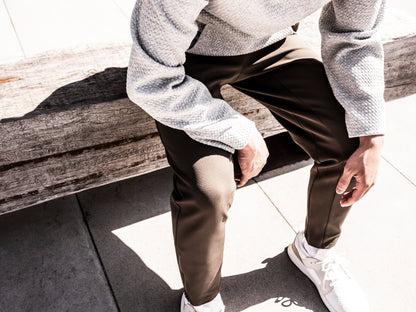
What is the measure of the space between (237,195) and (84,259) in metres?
0.81

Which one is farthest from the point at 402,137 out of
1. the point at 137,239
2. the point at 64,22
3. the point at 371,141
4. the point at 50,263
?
the point at 64,22

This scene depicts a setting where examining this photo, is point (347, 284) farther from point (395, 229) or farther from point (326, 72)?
point (326, 72)

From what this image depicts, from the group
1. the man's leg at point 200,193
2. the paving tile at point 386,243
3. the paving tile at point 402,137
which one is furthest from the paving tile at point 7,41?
the paving tile at point 402,137

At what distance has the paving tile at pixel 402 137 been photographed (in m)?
2.27

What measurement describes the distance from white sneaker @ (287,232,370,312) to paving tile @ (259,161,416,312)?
11cm

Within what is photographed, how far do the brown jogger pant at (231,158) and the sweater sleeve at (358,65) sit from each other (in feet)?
0.16

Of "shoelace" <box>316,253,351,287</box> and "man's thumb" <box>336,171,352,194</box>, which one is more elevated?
"man's thumb" <box>336,171,352,194</box>

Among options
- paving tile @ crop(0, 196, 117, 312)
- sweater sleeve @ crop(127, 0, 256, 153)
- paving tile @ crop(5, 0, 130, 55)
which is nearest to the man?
sweater sleeve @ crop(127, 0, 256, 153)

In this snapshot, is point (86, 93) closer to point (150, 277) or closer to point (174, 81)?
point (174, 81)

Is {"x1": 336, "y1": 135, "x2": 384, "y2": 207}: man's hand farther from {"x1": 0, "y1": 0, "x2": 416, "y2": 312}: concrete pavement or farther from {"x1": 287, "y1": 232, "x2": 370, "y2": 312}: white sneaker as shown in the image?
{"x1": 0, "y1": 0, "x2": 416, "y2": 312}: concrete pavement

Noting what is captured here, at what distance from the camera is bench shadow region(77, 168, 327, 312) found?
1639 millimetres

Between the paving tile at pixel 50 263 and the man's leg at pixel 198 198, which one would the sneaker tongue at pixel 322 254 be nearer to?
the man's leg at pixel 198 198

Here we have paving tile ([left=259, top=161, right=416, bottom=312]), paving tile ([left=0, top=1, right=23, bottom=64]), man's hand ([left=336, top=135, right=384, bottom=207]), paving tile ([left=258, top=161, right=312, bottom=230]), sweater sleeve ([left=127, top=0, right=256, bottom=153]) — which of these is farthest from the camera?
paving tile ([left=0, top=1, right=23, bottom=64])

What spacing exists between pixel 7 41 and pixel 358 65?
2.42 metres
